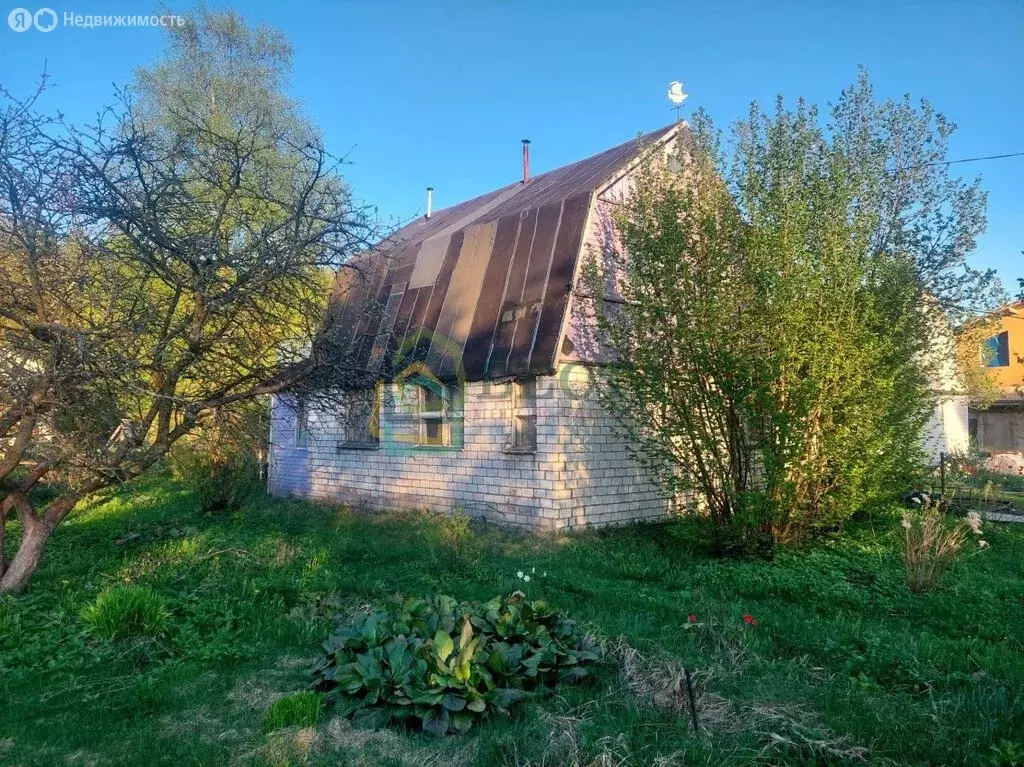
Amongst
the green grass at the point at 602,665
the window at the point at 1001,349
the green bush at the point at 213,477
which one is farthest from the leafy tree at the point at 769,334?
the window at the point at 1001,349

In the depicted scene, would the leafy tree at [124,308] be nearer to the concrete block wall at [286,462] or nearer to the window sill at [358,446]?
the window sill at [358,446]

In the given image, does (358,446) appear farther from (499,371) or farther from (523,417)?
(499,371)

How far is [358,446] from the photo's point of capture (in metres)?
13.0

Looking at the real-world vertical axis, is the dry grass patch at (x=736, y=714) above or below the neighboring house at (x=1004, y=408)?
below

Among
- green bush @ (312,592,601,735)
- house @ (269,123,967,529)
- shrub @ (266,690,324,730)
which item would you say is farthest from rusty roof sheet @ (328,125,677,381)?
shrub @ (266,690,324,730)

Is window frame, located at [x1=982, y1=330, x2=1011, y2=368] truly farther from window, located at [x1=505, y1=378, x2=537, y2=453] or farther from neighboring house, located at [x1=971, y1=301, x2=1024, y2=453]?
window, located at [x1=505, y1=378, x2=537, y2=453]

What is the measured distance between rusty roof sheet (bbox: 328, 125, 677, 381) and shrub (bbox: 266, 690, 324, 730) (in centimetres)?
488

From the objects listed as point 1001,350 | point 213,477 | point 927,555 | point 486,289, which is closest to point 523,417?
point 486,289

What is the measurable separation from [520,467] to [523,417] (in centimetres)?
75

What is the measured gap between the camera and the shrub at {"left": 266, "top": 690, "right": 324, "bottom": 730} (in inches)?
136

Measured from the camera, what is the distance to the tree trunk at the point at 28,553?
20.3 ft

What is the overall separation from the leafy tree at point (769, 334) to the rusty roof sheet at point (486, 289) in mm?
1183

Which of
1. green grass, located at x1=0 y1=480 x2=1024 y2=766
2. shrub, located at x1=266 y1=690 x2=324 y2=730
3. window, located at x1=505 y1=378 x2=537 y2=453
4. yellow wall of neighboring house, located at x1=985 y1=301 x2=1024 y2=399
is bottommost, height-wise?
green grass, located at x1=0 y1=480 x2=1024 y2=766

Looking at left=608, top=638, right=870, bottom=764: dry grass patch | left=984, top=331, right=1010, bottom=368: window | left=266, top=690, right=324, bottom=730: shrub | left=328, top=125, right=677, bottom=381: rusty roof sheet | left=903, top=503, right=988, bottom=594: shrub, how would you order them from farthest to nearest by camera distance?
left=984, top=331, right=1010, bottom=368: window
left=328, top=125, right=677, bottom=381: rusty roof sheet
left=903, top=503, right=988, bottom=594: shrub
left=266, top=690, right=324, bottom=730: shrub
left=608, top=638, right=870, bottom=764: dry grass patch
